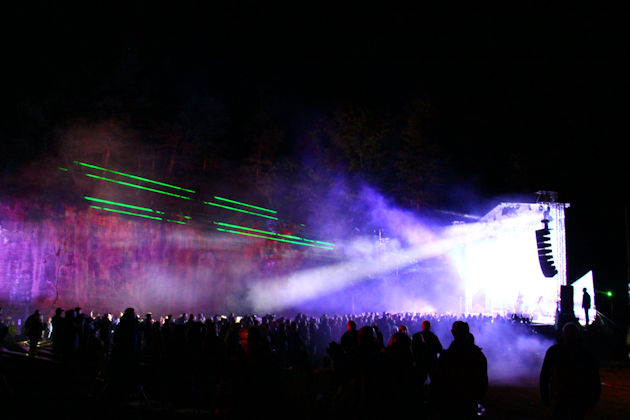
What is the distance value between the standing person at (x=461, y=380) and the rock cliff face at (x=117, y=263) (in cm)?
2408

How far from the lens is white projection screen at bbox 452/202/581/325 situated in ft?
87.9

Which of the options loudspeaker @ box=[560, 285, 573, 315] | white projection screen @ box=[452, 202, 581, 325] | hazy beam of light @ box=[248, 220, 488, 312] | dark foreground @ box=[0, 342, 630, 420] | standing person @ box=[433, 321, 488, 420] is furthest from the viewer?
hazy beam of light @ box=[248, 220, 488, 312]

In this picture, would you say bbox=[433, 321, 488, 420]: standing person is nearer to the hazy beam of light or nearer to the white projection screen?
the white projection screen

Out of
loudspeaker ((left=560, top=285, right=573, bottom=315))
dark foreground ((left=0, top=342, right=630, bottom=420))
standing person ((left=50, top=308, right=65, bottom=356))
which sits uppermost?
loudspeaker ((left=560, top=285, right=573, bottom=315))

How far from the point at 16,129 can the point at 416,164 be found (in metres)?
26.1

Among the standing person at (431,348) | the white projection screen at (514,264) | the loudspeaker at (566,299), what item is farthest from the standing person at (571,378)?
the white projection screen at (514,264)

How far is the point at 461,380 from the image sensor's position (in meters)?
5.67

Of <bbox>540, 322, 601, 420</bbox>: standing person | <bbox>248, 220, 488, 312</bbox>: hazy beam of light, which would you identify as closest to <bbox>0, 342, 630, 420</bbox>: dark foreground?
<bbox>540, 322, 601, 420</bbox>: standing person

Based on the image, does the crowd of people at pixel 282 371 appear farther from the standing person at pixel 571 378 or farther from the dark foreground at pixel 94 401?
the standing person at pixel 571 378

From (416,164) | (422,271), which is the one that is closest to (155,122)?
(416,164)

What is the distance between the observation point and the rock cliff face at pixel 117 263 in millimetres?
24688

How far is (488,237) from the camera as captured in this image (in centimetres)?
3325

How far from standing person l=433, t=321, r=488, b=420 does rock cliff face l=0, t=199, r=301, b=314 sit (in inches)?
948

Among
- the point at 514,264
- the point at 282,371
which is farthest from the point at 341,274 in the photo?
the point at 282,371
